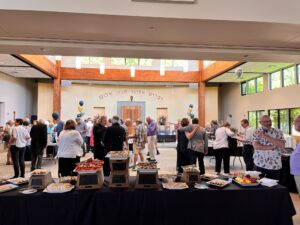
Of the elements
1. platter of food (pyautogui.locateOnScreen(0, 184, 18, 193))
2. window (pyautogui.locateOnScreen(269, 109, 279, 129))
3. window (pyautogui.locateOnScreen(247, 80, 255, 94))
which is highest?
window (pyautogui.locateOnScreen(247, 80, 255, 94))

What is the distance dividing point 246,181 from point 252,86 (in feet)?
36.9

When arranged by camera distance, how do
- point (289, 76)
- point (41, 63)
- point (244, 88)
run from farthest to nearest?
point (244, 88) < point (41, 63) < point (289, 76)

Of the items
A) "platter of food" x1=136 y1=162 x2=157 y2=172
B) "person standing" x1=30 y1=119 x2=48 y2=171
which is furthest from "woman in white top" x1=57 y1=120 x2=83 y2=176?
"person standing" x1=30 y1=119 x2=48 y2=171

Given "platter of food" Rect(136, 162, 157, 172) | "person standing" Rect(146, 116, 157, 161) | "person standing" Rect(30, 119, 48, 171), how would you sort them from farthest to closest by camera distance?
"person standing" Rect(146, 116, 157, 161), "person standing" Rect(30, 119, 48, 171), "platter of food" Rect(136, 162, 157, 172)

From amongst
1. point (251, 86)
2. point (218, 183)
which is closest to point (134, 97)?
point (251, 86)

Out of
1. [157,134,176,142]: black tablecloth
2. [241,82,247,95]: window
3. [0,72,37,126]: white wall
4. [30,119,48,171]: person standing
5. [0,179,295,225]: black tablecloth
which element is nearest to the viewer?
[0,179,295,225]: black tablecloth

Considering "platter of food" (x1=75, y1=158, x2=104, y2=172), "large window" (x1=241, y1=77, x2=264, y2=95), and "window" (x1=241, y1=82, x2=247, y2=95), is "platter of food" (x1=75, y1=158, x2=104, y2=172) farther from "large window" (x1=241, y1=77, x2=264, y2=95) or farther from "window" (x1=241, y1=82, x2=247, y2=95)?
"window" (x1=241, y1=82, x2=247, y2=95)

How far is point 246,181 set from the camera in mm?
2758

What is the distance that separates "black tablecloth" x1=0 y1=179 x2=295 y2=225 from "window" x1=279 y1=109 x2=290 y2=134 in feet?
27.9

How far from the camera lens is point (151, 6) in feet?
11.8

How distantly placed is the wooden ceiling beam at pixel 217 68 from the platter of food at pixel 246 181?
6670mm

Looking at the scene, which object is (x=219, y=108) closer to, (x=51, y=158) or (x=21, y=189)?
(x=51, y=158)

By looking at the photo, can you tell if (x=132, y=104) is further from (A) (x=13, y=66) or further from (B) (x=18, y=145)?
(B) (x=18, y=145)

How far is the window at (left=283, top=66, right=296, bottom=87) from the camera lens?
947cm
